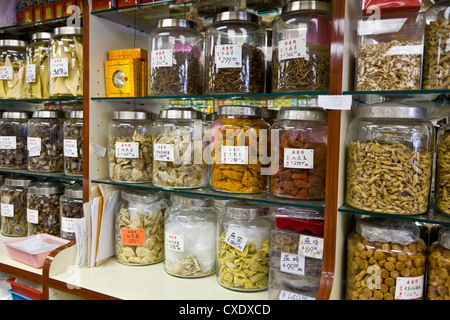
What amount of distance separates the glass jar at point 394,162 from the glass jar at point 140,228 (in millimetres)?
825

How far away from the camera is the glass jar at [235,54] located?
1.30 meters

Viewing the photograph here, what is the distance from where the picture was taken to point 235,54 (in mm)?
Result: 1298

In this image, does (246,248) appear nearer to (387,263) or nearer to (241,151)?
(241,151)

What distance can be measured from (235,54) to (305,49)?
248 mm

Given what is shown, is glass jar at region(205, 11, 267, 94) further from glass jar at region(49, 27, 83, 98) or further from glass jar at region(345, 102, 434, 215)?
glass jar at region(49, 27, 83, 98)

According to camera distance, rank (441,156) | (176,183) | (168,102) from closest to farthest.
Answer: (441,156), (176,183), (168,102)

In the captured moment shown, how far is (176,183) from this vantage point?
4.72ft

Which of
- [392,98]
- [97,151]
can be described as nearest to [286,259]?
[392,98]

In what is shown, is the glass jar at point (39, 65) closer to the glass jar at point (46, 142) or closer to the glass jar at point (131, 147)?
the glass jar at point (46, 142)

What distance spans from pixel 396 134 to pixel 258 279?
2.28 ft

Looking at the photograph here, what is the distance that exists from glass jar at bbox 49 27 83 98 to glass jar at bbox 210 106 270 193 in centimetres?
73

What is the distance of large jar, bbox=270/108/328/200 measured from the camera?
1.21 metres

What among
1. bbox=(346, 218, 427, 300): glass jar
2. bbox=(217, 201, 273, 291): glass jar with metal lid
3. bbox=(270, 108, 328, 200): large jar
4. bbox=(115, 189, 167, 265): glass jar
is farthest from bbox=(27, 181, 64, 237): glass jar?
bbox=(346, 218, 427, 300): glass jar

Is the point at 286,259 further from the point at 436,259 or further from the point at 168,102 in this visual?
the point at 168,102
